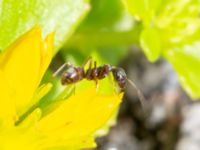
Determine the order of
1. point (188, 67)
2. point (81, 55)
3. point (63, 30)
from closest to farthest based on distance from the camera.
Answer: point (63, 30) < point (188, 67) < point (81, 55)

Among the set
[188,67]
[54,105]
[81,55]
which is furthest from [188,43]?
[54,105]

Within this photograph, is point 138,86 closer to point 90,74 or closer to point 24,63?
point 90,74

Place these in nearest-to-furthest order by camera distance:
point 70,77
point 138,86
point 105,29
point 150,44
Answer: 1. point 70,77
2. point 150,44
3. point 105,29
4. point 138,86

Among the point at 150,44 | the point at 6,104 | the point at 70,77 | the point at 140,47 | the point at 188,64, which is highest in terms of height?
the point at 6,104

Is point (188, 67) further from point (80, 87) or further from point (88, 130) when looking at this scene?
point (88, 130)

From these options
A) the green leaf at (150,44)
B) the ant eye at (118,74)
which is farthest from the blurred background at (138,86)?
the ant eye at (118,74)

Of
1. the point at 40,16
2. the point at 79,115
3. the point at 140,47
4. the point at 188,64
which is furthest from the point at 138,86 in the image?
the point at 79,115

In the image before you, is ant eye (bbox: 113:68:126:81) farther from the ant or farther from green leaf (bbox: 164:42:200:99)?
green leaf (bbox: 164:42:200:99)

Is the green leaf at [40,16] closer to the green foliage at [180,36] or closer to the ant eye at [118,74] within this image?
the ant eye at [118,74]
